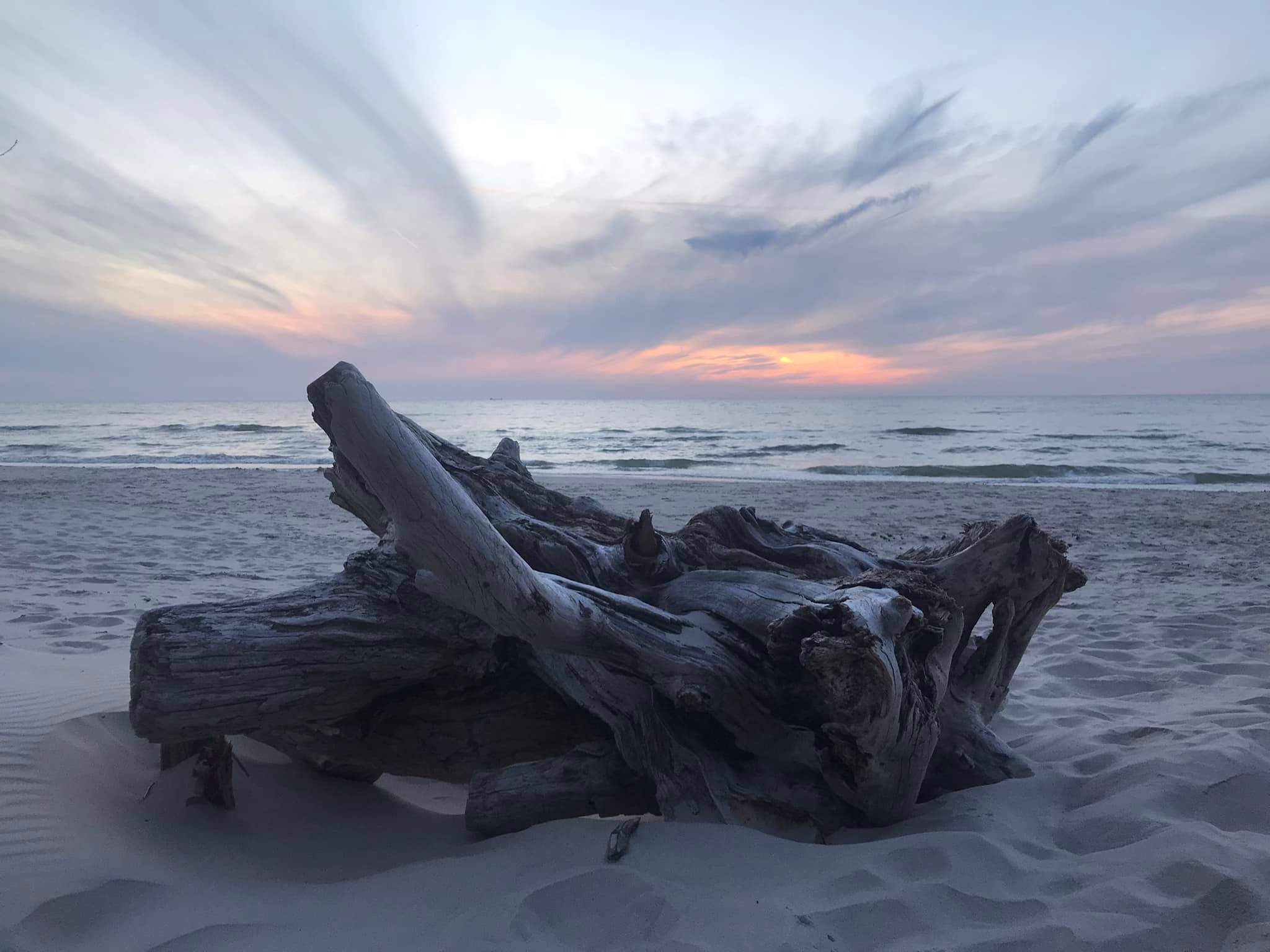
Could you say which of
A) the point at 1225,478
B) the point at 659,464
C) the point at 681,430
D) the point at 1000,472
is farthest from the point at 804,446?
the point at 1225,478

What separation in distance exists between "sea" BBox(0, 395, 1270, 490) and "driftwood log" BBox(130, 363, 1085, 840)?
1319cm

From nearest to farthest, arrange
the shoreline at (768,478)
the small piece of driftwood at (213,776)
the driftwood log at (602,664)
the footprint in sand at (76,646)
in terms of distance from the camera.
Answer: the driftwood log at (602,664)
the small piece of driftwood at (213,776)
the footprint in sand at (76,646)
the shoreline at (768,478)

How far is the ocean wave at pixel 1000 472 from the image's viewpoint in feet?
62.6

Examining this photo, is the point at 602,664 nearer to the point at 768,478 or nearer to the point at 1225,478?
the point at 768,478

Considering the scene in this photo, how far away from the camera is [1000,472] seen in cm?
1962

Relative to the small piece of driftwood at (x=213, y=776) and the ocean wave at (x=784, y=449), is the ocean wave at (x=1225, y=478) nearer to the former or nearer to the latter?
the ocean wave at (x=784, y=449)

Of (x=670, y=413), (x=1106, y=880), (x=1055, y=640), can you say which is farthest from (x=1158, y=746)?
(x=670, y=413)

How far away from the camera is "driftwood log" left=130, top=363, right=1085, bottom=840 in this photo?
2.16 metres

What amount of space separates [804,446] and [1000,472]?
9.70 meters

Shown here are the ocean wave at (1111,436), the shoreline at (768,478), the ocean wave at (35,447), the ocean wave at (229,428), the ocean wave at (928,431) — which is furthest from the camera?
the ocean wave at (229,428)

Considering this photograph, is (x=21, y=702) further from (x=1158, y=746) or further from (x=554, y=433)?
(x=554, y=433)

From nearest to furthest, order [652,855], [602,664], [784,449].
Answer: [652,855] → [602,664] → [784,449]

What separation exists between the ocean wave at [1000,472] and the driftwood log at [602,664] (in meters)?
17.3

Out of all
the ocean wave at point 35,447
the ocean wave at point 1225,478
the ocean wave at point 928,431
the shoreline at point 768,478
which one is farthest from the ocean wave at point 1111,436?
the ocean wave at point 35,447
